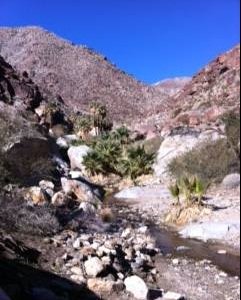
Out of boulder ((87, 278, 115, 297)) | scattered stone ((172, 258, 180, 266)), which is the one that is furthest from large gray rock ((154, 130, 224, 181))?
boulder ((87, 278, 115, 297))

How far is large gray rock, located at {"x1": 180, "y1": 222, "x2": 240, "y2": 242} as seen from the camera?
1534 cm

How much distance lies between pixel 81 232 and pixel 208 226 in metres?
3.90

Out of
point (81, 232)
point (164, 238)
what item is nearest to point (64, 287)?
point (81, 232)

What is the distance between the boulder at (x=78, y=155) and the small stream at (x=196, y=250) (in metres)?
19.7

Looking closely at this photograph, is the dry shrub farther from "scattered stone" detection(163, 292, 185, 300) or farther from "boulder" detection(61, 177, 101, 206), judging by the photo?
"boulder" detection(61, 177, 101, 206)

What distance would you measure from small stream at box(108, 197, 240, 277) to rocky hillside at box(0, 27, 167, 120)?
222ft

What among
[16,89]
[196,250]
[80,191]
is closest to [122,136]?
[16,89]

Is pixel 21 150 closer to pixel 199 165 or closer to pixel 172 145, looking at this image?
pixel 199 165

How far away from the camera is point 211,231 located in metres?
15.7

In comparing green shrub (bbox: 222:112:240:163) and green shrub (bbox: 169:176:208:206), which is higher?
green shrub (bbox: 169:176:208:206)

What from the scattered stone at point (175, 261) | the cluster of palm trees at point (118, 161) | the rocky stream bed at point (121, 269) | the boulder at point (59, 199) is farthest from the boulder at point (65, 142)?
the scattered stone at point (175, 261)

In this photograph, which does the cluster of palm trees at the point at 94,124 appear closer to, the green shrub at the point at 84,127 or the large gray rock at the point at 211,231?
the green shrub at the point at 84,127

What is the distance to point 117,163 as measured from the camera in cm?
3481

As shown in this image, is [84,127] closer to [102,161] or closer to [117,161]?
[102,161]
